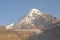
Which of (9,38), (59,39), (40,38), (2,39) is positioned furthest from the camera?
(40,38)

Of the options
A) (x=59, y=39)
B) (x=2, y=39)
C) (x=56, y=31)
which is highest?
(x=56, y=31)

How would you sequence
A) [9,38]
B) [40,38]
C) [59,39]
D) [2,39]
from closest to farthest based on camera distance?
1. [2,39]
2. [9,38]
3. [59,39]
4. [40,38]

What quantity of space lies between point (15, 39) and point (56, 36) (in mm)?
46263

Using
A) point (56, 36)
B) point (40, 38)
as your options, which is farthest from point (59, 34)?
point (40, 38)

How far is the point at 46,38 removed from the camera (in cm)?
13200

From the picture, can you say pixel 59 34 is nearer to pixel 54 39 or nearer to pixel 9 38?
pixel 54 39

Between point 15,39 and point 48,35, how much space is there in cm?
4760

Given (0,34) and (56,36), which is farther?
(56,36)

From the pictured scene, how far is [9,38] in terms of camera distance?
327 ft

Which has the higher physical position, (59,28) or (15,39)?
(59,28)

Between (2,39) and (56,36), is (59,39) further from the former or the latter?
(2,39)

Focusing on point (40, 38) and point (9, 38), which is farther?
point (40, 38)

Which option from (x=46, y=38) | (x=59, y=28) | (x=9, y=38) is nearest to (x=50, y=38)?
(x=46, y=38)

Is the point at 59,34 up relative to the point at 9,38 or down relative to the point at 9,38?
up
